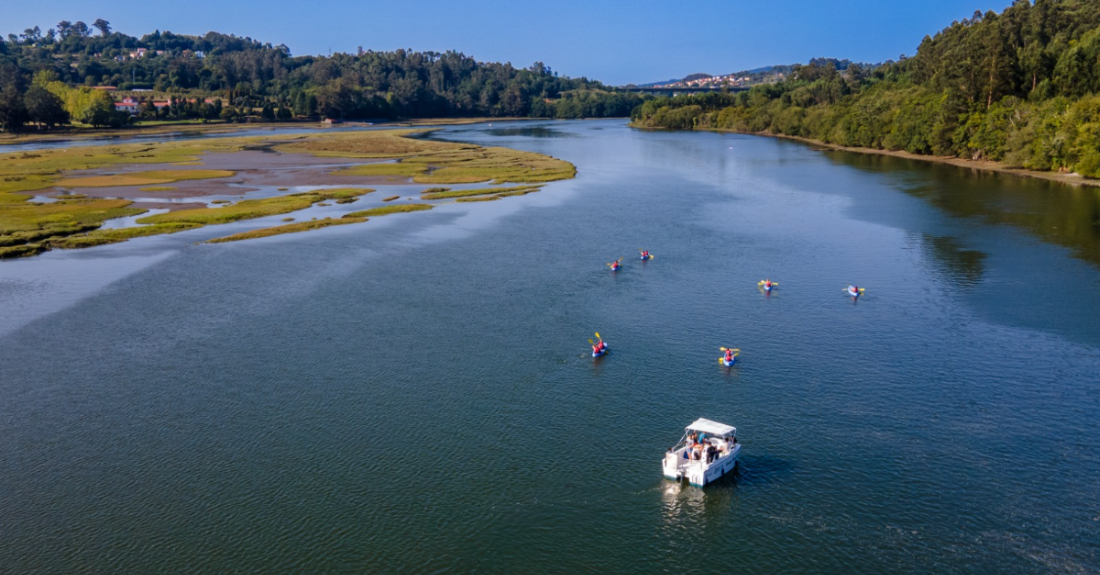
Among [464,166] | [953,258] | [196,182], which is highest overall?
[464,166]

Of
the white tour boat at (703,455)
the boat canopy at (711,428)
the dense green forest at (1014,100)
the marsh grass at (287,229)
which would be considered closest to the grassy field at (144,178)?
the marsh grass at (287,229)

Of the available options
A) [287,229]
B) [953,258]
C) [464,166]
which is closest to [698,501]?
[953,258]

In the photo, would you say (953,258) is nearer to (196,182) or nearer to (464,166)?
(464,166)

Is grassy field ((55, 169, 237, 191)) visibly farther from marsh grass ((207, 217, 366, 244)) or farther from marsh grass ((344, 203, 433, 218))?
marsh grass ((207, 217, 366, 244))

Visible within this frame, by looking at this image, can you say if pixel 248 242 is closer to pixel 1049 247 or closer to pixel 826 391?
pixel 826 391

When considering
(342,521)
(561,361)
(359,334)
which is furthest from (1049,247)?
(342,521)

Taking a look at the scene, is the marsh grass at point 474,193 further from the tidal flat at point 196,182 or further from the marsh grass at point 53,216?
the marsh grass at point 53,216

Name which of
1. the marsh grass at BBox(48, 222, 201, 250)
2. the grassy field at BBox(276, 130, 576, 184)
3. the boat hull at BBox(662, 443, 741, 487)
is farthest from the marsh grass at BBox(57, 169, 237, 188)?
the boat hull at BBox(662, 443, 741, 487)
